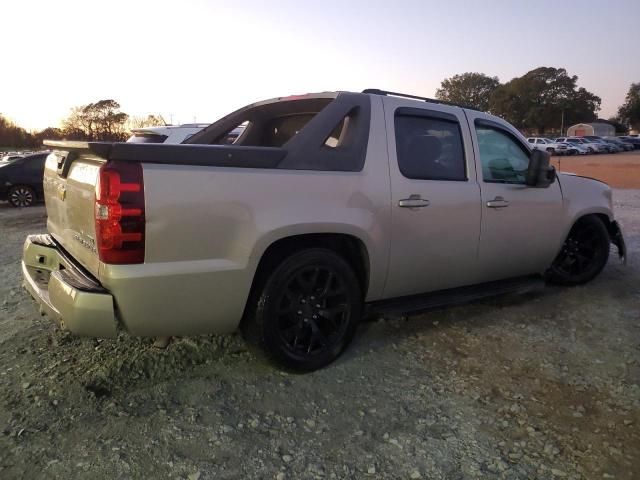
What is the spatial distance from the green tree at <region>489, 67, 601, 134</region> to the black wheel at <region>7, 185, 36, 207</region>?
8466 cm

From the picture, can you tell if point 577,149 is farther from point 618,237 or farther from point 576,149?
point 618,237

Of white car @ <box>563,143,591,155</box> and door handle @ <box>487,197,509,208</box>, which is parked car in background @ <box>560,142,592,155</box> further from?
door handle @ <box>487,197,509,208</box>

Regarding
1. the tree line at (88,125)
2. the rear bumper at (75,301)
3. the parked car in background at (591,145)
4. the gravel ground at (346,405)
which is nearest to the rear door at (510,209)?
the gravel ground at (346,405)

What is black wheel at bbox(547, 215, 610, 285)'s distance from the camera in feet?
17.6

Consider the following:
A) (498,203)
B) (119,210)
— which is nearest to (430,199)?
(498,203)

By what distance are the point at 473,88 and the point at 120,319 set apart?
105 m

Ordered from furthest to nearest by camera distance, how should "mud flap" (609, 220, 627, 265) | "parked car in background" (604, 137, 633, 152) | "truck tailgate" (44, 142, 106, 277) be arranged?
1. "parked car in background" (604, 137, 633, 152)
2. "mud flap" (609, 220, 627, 265)
3. "truck tailgate" (44, 142, 106, 277)

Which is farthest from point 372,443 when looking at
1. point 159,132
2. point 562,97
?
point 562,97

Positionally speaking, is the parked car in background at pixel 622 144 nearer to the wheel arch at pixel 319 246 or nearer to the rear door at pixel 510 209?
the rear door at pixel 510 209

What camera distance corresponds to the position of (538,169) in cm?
442

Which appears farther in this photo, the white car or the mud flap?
the white car

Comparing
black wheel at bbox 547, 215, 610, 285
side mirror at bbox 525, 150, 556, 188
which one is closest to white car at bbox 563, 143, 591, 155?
black wheel at bbox 547, 215, 610, 285

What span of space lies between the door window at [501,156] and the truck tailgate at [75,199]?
289 centimetres

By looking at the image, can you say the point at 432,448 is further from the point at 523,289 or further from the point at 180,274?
the point at 523,289
